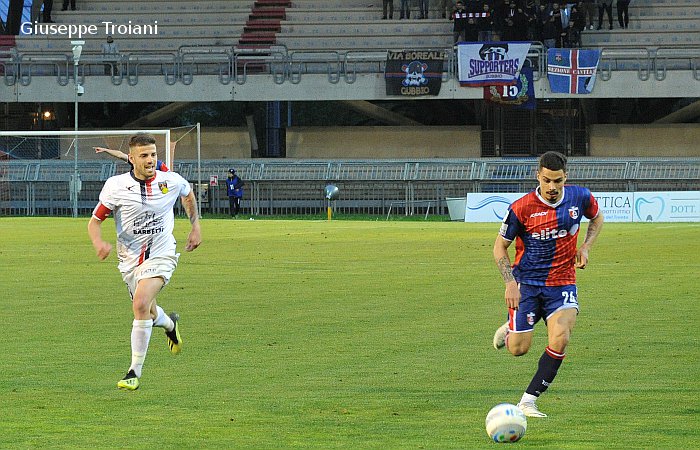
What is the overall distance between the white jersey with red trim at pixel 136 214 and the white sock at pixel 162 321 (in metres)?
0.45

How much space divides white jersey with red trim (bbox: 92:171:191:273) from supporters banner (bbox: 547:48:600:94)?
Answer: 120ft

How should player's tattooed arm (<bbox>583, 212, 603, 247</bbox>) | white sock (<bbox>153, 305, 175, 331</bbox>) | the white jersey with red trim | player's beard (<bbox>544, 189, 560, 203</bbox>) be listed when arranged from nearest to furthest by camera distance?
player's beard (<bbox>544, 189, 560, 203</bbox>) < player's tattooed arm (<bbox>583, 212, 603, 247</bbox>) < the white jersey with red trim < white sock (<bbox>153, 305, 175, 331</bbox>)

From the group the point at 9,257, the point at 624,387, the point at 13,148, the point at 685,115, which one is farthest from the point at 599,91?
the point at 624,387

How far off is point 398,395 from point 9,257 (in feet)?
54.0

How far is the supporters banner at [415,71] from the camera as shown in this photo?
45531 mm

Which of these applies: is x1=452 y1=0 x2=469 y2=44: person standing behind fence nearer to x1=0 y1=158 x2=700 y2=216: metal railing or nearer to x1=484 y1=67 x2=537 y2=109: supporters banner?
x1=484 y1=67 x2=537 y2=109: supporters banner

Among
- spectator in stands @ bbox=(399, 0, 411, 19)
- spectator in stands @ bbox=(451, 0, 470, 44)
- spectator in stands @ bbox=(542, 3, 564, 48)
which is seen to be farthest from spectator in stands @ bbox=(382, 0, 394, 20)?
spectator in stands @ bbox=(542, 3, 564, 48)

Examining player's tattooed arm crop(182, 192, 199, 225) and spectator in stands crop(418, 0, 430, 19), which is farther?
spectator in stands crop(418, 0, 430, 19)

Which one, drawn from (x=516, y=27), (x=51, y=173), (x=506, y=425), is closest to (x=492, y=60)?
(x=516, y=27)

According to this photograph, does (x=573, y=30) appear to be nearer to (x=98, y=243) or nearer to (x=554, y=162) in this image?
Result: (x=98, y=243)

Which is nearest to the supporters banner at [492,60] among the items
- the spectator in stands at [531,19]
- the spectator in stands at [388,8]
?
the spectator in stands at [531,19]

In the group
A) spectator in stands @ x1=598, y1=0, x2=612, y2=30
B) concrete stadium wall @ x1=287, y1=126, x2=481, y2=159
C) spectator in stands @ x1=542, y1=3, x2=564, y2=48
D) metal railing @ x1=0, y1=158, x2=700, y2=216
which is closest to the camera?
metal railing @ x1=0, y1=158, x2=700, y2=216

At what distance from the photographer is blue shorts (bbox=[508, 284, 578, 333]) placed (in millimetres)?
7812

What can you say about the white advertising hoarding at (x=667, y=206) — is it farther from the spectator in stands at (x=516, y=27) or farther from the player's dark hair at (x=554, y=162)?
the player's dark hair at (x=554, y=162)
